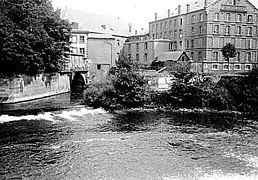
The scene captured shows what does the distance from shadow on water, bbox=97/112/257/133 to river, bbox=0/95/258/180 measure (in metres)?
0.09

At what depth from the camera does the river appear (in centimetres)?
2012

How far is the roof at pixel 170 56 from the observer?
230 ft

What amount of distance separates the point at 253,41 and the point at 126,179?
63.8 m

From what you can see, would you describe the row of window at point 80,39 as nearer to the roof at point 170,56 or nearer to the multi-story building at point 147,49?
the multi-story building at point 147,49

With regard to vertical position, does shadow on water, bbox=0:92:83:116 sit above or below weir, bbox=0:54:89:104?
below

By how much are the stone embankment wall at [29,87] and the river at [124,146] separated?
14.8 feet

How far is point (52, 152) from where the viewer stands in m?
23.4

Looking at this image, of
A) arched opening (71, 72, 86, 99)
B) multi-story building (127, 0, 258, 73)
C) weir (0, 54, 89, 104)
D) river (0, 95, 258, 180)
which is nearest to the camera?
river (0, 95, 258, 180)

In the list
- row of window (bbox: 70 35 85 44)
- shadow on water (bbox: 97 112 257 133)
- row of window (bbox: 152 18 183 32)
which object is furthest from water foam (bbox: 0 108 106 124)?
row of window (bbox: 152 18 183 32)

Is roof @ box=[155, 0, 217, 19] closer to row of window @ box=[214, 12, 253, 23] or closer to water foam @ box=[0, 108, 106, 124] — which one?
row of window @ box=[214, 12, 253, 23]

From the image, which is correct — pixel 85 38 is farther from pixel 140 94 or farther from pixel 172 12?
pixel 140 94

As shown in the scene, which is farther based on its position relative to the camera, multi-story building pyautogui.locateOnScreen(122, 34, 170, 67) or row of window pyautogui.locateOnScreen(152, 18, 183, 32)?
row of window pyautogui.locateOnScreen(152, 18, 183, 32)

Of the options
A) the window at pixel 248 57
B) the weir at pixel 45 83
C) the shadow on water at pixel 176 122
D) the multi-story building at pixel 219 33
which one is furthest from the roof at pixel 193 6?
the shadow on water at pixel 176 122

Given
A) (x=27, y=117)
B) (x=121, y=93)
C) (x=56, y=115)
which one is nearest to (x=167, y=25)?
(x=121, y=93)
